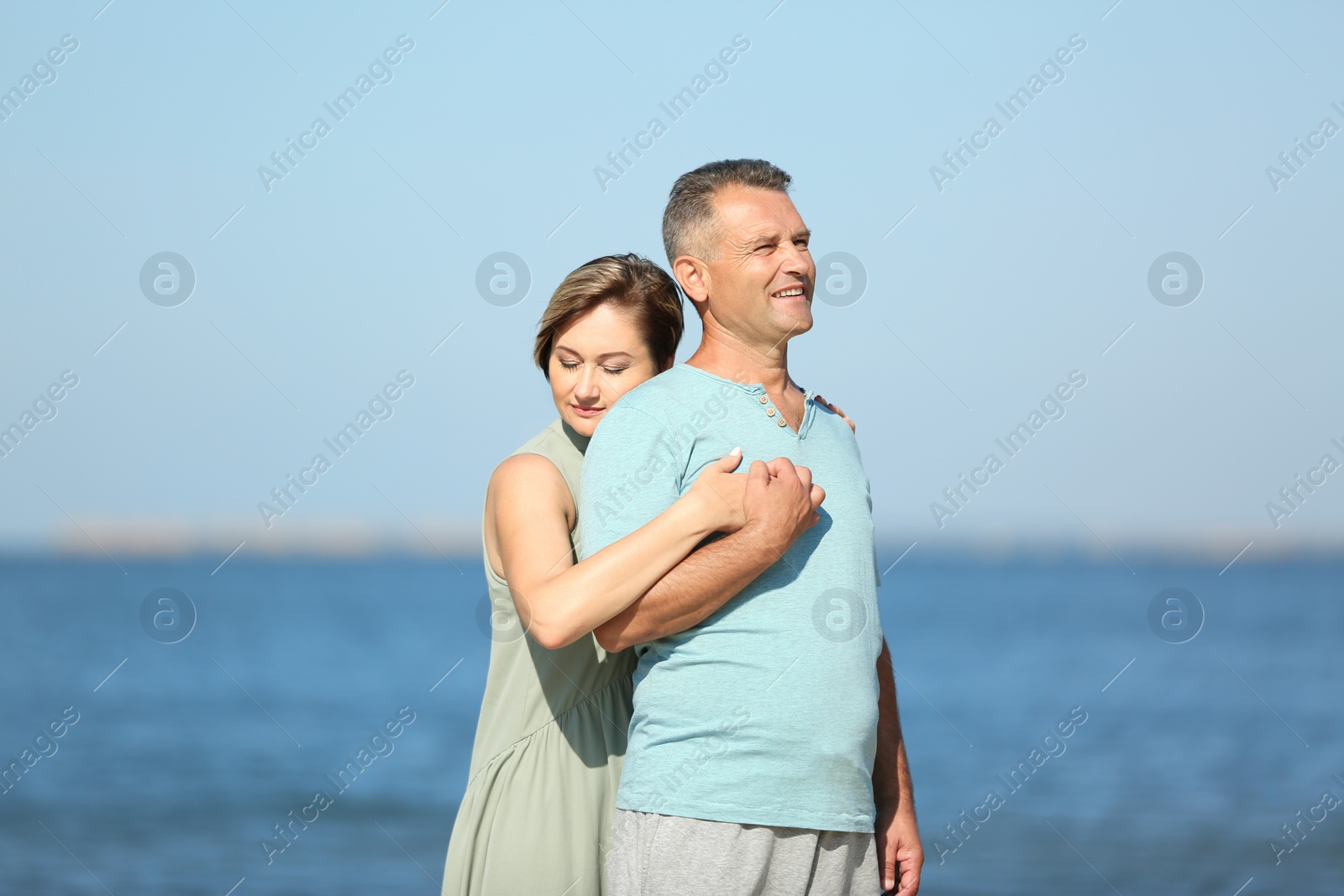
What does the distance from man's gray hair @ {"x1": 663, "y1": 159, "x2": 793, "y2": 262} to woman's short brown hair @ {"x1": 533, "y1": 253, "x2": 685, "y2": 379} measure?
104 mm

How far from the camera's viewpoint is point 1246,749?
50.3 ft

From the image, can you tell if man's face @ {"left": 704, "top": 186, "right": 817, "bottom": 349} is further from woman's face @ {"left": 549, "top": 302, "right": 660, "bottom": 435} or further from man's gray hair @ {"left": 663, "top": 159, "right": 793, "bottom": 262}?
woman's face @ {"left": 549, "top": 302, "right": 660, "bottom": 435}

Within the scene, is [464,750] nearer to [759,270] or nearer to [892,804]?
[892,804]

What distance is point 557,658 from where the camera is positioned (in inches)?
107

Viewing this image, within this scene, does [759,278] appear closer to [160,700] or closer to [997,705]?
[997,705]

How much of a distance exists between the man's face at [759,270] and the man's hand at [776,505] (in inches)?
16.9

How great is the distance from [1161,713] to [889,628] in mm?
16239

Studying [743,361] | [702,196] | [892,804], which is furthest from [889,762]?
[702,196]

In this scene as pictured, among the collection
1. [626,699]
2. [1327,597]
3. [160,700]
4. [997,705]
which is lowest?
[1327,597]

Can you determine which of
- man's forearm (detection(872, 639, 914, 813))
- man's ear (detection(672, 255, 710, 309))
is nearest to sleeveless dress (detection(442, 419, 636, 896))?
man's ear (detection(672, 255, 710, 309))

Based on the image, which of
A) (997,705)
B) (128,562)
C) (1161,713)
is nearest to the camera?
(1161,713)

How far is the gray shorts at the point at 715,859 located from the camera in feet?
7.68

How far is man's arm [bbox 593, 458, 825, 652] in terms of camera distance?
234 cm

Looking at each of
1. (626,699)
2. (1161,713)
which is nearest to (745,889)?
(626,699)
